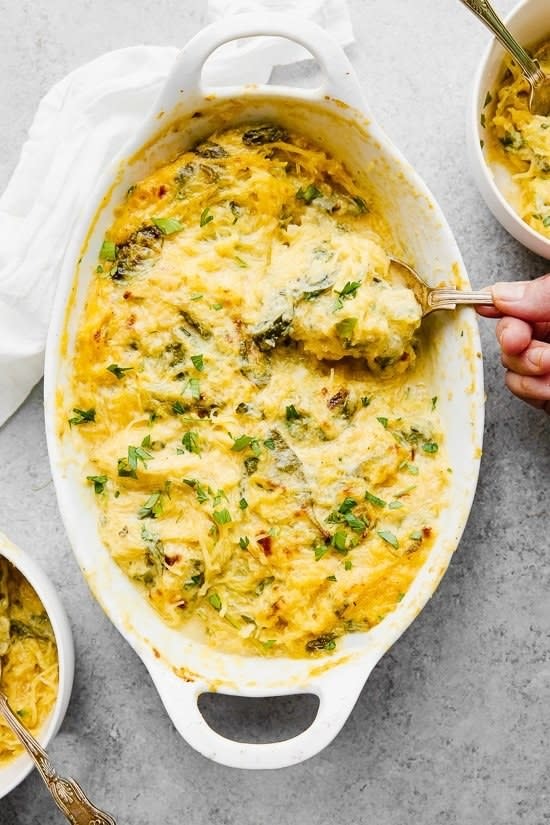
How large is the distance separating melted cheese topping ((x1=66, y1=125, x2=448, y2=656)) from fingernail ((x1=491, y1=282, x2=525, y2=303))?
25 cm

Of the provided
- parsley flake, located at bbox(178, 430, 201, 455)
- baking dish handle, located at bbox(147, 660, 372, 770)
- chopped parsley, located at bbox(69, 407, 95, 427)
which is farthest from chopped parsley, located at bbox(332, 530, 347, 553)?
chopped parsley, located at bbox(69, 407, 95, 427)

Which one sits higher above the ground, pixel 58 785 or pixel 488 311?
pixel 488 311

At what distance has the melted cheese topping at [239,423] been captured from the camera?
2627 millimetres

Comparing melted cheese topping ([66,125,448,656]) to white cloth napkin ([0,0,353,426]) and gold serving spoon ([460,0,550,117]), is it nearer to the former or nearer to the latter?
white cloth napkin ([0,0,353,426])

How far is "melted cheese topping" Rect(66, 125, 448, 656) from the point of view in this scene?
2.63m

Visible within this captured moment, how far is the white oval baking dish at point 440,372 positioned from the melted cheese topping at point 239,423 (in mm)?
48

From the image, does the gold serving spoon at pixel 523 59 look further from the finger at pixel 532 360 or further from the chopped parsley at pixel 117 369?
the chopped parsley at pixel 117 369

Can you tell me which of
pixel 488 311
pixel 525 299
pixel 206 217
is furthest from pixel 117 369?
pixel 525 299

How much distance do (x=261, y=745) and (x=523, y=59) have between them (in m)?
2.17

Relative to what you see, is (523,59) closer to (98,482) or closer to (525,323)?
(525,323)

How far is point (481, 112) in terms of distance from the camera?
285 cm

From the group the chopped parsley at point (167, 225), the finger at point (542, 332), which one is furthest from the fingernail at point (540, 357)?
the chopped parsley at point (167, 225)

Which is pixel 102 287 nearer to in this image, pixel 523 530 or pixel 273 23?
pixel 273 23

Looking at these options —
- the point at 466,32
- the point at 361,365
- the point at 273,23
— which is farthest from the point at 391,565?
the point at 466,32
